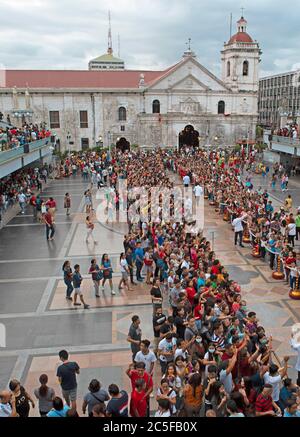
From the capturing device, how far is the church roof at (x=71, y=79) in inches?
2189

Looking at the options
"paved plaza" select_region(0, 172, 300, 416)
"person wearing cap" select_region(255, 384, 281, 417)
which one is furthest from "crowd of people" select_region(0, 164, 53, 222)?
"person wearing cap" select_region(255, 384, 281, 417)

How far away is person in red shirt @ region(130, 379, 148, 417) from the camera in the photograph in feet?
21.6

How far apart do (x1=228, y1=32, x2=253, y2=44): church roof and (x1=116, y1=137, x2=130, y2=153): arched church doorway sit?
18.9 meters

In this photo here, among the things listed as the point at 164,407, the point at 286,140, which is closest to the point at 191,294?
the point at 164,407

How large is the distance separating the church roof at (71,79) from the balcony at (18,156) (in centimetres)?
2256

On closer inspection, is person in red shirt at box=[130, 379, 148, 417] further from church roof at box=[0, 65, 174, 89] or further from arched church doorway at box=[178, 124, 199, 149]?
church roof at box=[0, 65, 174, 89]

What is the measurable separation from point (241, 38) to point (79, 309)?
2050 inches

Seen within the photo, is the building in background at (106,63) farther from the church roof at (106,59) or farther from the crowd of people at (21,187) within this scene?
the crowd of people at (21,187)

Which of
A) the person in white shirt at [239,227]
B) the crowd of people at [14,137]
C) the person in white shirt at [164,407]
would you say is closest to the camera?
the person in white shirt at [164,407]

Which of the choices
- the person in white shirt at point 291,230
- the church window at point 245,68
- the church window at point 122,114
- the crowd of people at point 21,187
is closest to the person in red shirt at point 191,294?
the person in white shirt at point 291,230

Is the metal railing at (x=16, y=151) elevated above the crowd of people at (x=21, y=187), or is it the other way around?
the metal railing at (x=16, y=151)

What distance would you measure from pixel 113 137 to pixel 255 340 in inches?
1976

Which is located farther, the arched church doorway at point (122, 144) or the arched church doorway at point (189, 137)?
the arched church doorway at point (122, 144)

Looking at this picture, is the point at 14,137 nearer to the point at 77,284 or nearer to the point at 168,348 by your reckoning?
the point at 77,284
